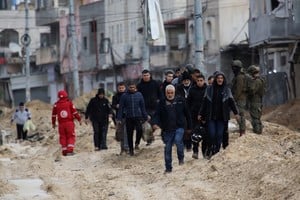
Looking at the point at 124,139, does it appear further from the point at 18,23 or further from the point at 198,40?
the point at 18,23

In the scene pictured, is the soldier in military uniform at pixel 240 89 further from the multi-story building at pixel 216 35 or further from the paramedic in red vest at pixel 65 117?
the multi-story building at pixel 216 35

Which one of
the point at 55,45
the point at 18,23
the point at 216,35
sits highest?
the point at 18,23

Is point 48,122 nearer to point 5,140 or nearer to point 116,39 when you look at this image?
point 5,140

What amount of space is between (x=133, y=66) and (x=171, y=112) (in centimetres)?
5105

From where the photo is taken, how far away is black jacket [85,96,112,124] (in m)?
26.2

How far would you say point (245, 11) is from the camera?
58656 millimetres

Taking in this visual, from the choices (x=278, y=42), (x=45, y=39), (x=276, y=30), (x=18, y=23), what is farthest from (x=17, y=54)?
(x=276, y=30)

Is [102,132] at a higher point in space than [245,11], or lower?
lower


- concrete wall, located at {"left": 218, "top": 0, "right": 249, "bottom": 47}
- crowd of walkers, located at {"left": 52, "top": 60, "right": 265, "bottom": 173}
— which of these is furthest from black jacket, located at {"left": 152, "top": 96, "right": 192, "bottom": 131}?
concrete wall, located at {"left": 218, "top": 0, "right": 249, "bottom": 47}

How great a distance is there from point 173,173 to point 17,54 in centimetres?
8009

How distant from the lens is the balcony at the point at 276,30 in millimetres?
36219

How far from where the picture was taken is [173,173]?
18625 mm

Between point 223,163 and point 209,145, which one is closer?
point 223,163

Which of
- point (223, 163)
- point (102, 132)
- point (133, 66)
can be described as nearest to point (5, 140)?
point (102, 132)
